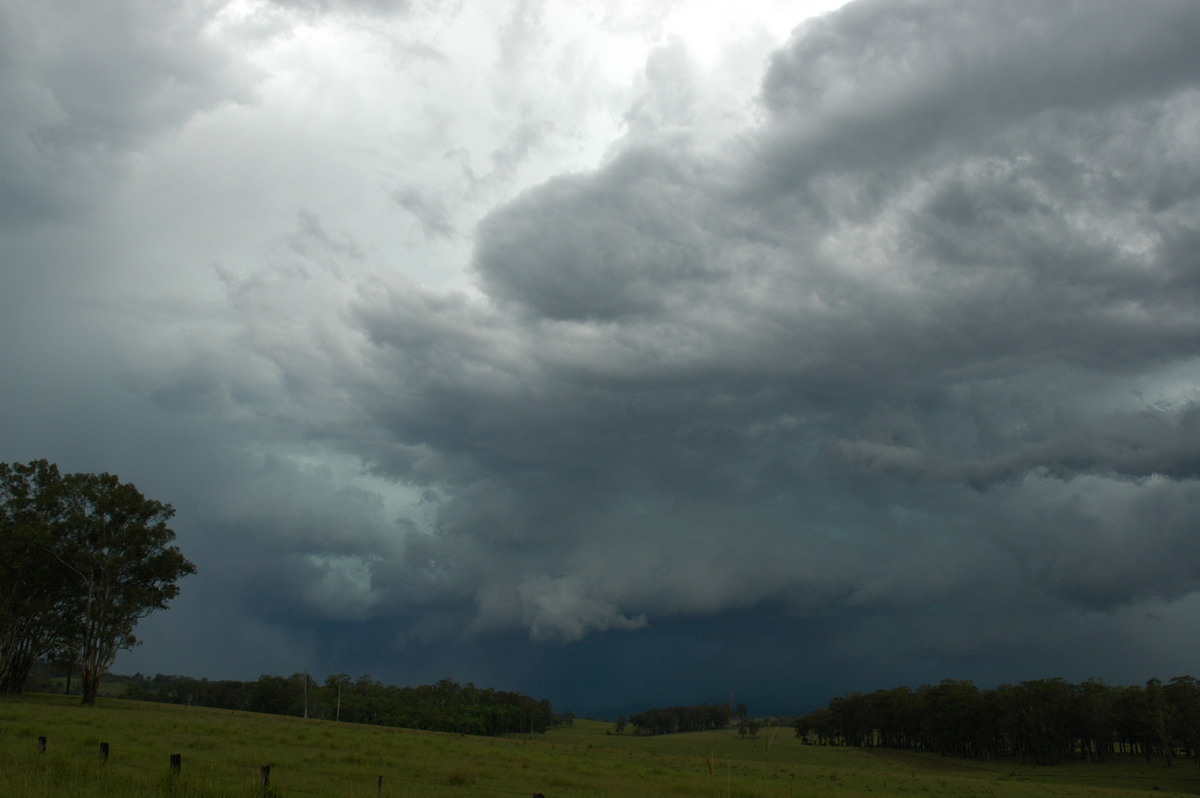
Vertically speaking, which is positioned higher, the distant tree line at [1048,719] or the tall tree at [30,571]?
the tall tree at [30,571]

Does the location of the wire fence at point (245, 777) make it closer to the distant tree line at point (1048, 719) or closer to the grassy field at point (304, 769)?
the grassy field at point (304, 769)

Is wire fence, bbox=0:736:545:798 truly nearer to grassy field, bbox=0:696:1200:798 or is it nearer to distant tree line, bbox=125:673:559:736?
grassy field, bbox=0:696:1200:798

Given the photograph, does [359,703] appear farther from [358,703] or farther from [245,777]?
[245,777]

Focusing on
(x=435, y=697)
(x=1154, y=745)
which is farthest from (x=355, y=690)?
(x=1154, y=745)

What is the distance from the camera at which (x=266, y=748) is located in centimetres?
3172

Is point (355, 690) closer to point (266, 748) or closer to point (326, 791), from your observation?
point (266, 748)

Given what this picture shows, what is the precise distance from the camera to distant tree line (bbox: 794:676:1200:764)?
99.4 meters

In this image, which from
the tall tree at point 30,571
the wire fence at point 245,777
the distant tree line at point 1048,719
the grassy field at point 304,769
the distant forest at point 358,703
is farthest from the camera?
the distant forest at point 358,703

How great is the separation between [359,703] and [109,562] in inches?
3348

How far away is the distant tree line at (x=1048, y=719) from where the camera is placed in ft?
326

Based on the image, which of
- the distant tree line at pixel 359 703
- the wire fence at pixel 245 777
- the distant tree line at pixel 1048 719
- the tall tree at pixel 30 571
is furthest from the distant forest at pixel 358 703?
the wire fence at pixel 245 777

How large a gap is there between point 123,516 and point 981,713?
123 metres

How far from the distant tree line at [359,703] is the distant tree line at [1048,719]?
74737 mm

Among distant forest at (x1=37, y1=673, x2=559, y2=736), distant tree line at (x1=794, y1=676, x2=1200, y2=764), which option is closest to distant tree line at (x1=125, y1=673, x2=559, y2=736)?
distant forest at (x1=37, y1=673, x2=559, y2=736)
